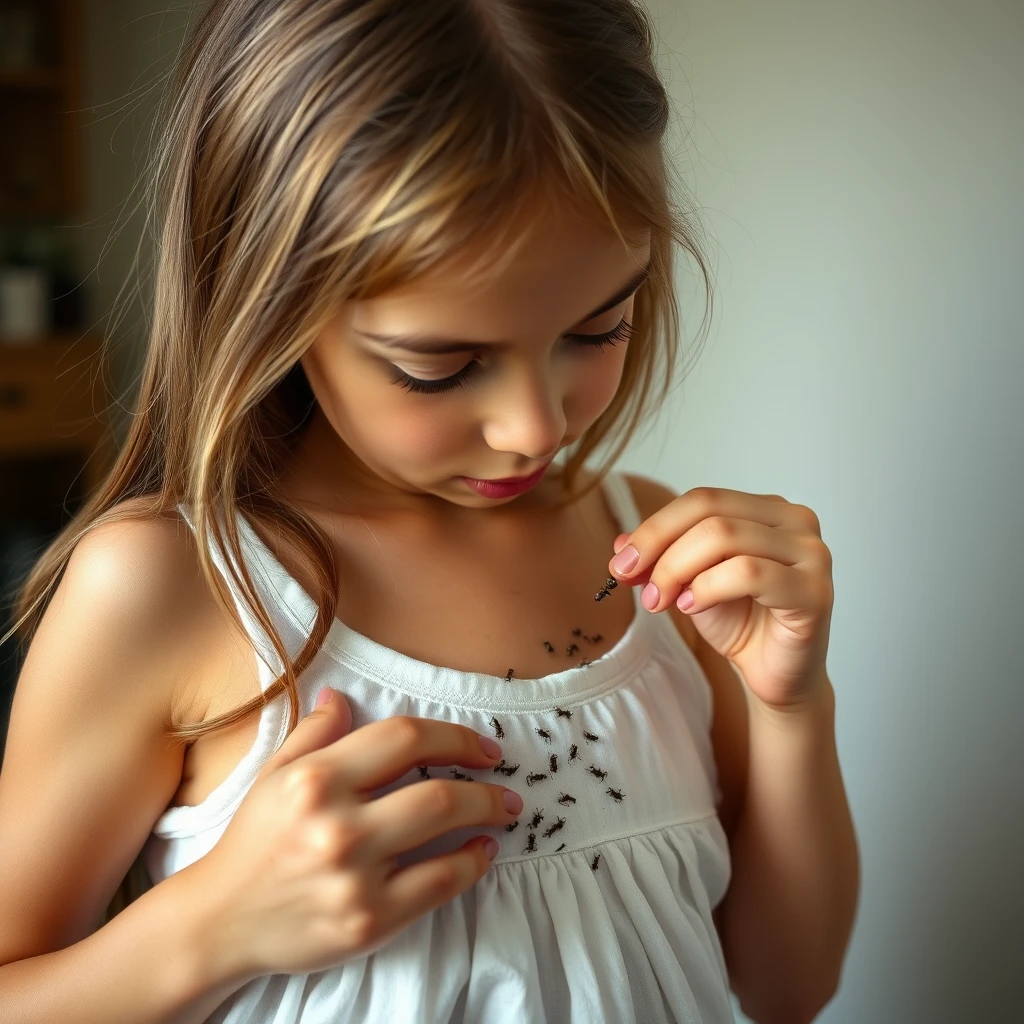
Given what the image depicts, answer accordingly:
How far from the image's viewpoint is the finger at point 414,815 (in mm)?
706

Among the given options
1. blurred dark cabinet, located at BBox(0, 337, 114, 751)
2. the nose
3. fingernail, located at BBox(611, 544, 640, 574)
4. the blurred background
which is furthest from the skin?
blurred dark cabinet, located at BBox(0, 337, 114, 751)

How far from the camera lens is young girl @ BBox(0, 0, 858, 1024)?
2.34ft

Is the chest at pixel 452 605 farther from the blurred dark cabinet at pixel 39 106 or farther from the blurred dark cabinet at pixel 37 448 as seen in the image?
the blurred dark cabinet at pixel 39 106

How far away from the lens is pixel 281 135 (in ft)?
2.44

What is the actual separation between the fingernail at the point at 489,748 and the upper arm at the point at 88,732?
9.1 inches

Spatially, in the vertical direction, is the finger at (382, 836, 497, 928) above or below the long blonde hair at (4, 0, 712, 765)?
below

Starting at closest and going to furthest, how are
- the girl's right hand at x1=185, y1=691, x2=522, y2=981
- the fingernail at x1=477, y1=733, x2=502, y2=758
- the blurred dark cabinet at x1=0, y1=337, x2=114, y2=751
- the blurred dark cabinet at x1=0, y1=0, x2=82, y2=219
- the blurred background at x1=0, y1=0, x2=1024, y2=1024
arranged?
the girl's right hand at x1=185, y1=691, x2=522, y2=981, the fingernail at x1=477, y1=733, x2=502, y2=758, the blurred background at x1=0, y1=0, x2=1024, y2=1024, the blurred dark cabinet at x1=0, y1=337, x2=114, y2=751, the blurred dark cabinet at x1=0, y1=0, x2=82, y2=219

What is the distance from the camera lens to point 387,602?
0.90 metres

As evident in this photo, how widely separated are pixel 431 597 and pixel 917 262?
30.1 inches

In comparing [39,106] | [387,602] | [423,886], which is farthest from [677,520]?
[39,106]

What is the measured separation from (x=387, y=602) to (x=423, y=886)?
252 millimetres

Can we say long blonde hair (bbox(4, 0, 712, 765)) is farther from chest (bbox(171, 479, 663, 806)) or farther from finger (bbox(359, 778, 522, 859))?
finger (bbox(359, 778, 522, 859))

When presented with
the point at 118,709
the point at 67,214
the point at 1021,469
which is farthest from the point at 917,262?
the point at 67,214

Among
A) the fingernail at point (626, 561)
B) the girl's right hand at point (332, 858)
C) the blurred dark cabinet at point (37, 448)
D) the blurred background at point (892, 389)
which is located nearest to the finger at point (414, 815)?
the girl's right hand at point (332, 858)
